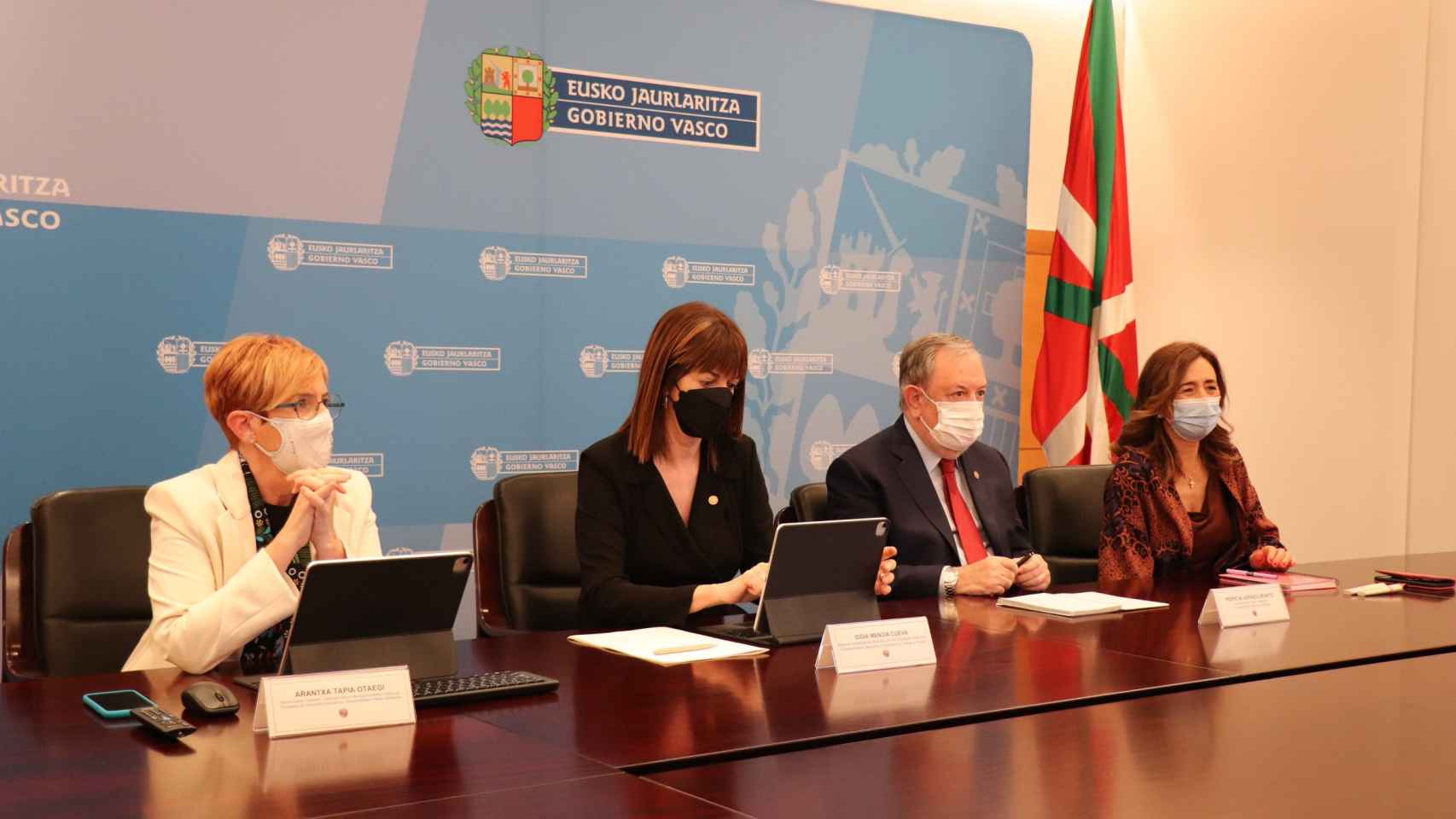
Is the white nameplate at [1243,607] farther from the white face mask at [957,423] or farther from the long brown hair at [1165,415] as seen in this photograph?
the long brown hair at [1165,415]

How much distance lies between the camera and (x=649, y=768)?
179 centimetres

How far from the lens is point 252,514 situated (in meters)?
2.68

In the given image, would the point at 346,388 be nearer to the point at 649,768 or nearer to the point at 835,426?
the point at 835,426

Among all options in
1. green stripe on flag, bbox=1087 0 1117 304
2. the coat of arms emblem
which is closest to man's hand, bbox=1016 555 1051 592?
the coat of arms emblem

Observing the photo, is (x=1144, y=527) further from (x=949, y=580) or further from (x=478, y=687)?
(x=478, y=687)

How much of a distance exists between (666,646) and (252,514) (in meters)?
0.85

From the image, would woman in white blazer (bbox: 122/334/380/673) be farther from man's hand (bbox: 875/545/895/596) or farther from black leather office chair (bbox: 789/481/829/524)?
black leather office chair (bbox: 789/481/829/524)

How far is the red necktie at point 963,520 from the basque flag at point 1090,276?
2.32 metres

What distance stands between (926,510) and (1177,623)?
2.68ft

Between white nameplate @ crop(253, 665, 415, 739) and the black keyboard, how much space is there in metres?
0.09

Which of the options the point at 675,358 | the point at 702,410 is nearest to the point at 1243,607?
the point at 702,410

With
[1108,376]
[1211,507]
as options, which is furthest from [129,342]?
[1108,376]

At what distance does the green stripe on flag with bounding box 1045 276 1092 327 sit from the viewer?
589 cm

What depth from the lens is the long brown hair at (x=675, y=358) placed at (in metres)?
3.16
